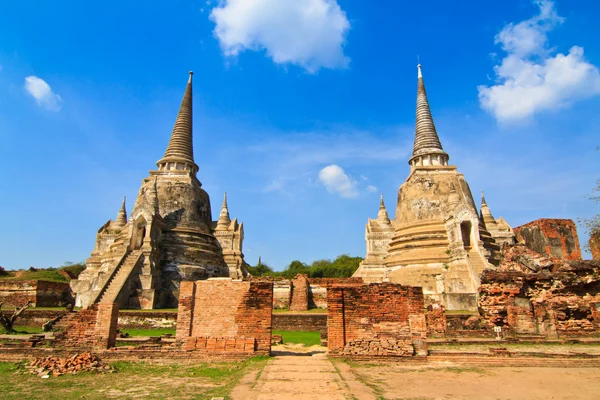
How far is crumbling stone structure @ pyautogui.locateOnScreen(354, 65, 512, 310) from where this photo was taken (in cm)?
2383

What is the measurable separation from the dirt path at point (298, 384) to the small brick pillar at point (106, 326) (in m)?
4.53

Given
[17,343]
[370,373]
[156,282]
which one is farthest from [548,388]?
[156,282]

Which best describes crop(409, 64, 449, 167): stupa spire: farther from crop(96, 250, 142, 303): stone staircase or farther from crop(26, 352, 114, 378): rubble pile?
crop(26, 352, 114, 378): rubble pile

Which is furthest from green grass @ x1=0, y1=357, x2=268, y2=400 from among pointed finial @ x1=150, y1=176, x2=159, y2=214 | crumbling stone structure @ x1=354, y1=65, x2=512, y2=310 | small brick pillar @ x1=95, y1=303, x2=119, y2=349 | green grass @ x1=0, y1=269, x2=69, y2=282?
green grass @ x1=0, y1=269, x2=69, y2=282

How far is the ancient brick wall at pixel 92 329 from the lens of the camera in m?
10.2

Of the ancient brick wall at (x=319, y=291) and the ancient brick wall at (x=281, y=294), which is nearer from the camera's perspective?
the ancient brick wall at (x=319, y=291)

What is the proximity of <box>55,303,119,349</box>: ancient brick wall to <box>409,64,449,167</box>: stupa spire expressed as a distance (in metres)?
27.9

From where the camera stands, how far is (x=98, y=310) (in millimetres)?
10523

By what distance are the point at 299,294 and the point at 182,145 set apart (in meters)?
18.4

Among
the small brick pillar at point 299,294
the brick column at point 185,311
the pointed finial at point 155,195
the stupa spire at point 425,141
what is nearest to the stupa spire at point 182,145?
the pointed finial at point 155,195

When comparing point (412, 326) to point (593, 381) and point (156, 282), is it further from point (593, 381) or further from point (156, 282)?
point (156, 282)

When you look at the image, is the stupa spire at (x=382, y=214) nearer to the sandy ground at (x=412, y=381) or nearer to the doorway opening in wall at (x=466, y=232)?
the doorway opening in wall at (x=466, y=232)

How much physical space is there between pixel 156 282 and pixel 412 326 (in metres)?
18.9

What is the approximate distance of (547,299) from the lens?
1390 cm
